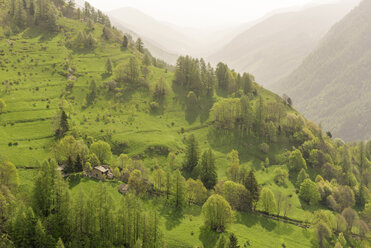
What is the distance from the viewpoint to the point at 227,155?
129875mm

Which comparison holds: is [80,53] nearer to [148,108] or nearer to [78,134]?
[148,108]

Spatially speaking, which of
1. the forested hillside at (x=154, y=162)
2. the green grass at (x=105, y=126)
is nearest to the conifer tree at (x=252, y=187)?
the forested hillside at (x=154, y=162)

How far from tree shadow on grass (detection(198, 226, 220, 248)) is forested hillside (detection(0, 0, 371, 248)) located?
0.45m

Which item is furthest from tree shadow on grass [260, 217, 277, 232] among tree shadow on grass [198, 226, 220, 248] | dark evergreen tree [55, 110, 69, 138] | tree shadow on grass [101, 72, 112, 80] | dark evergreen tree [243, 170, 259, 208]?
tree shadow on grass [101, 72, 112, 80]

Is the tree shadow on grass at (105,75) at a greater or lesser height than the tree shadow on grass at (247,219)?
greater

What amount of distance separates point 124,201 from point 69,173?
36.6m

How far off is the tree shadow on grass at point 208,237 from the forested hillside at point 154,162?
17.8 inches

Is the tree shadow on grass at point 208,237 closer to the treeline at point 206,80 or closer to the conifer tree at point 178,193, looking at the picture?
the conifer tree at point 178,193

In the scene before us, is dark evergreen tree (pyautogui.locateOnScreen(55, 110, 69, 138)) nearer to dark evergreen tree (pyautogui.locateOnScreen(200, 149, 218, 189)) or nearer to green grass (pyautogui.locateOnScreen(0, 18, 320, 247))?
green grass (pyautogui.locateOnScreen(0, 18, 320, 247))

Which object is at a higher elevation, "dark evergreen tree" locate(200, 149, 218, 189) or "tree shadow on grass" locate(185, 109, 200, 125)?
"tree shadow on grass" locate(185, 109, 200, 125)

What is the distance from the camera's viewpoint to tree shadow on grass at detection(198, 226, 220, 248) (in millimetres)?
69463

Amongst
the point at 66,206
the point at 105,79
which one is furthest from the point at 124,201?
the point at 105,79

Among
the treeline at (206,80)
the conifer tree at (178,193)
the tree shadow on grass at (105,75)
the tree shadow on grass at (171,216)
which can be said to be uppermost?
Result: the treeline at (206,80)

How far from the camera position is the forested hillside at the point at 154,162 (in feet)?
199
